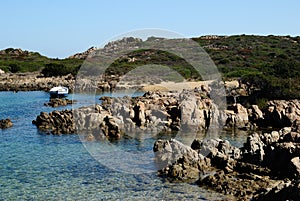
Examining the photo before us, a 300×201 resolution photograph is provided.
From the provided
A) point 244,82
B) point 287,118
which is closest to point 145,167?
point 287,118

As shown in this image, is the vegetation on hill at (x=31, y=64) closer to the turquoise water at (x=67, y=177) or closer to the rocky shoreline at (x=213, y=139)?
the rocky shoreline at (x=213, y=139)

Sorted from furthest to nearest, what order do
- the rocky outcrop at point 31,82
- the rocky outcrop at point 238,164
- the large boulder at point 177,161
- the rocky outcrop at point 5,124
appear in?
the rocky outcrop at point 31,82 < the rocky outcrop at point 5,124 < the large boulder at point 177,161 < the rocky outcrop at point 238,164

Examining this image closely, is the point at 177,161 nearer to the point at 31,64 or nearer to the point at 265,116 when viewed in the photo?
the point at 265,116

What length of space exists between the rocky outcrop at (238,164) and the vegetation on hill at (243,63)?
69.0ft

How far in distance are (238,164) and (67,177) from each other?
9.09m

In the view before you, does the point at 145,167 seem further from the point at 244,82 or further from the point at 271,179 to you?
the point at 244,82

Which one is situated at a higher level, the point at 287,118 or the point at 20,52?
the point at 20,52

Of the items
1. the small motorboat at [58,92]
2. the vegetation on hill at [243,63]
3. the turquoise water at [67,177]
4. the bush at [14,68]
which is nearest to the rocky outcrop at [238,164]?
the turquoise water at [67,177]

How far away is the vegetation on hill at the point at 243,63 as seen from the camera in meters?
48.2

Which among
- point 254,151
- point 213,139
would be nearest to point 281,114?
point 213,139

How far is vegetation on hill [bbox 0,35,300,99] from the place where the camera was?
4819 cm

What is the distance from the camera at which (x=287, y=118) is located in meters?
36.5

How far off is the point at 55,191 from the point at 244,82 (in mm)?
37296

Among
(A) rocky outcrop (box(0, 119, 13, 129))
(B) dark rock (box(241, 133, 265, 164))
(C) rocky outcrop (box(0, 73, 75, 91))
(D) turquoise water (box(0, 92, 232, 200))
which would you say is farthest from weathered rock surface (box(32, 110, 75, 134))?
(C) rocky outcrop (box(0, 73, 75, 91))
